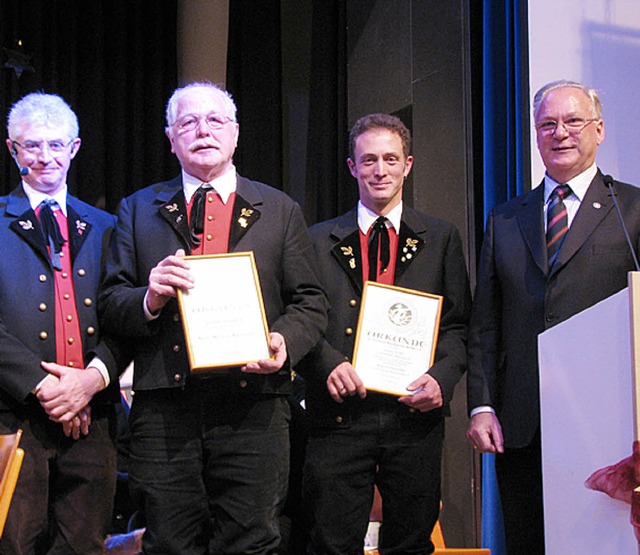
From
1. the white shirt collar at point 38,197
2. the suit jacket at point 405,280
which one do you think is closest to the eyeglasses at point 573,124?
the suit jacket at point 405,280

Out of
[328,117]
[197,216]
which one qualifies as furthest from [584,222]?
[328,117]

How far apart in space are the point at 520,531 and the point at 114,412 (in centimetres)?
127

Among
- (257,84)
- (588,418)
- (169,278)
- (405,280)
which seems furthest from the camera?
(257,84)

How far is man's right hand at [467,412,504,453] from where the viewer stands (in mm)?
2809

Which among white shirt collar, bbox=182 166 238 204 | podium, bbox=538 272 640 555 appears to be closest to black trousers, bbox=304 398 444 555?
podium, bbox=538 272 640 555

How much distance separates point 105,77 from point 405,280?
3.21 meters

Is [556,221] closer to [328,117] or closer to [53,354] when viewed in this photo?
[53,354]

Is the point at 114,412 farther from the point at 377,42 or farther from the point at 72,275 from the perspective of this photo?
the point at 377,42

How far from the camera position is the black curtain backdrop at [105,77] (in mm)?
5371

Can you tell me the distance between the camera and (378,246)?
3143 millimetres

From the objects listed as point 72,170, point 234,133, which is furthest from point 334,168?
point 234,133

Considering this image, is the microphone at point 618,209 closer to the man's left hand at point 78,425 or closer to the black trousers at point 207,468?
the black trousers at point 207,468

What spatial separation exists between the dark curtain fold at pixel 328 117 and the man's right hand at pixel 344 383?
271 centimetres

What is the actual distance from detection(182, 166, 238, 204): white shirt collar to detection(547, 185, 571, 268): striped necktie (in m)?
0.96
